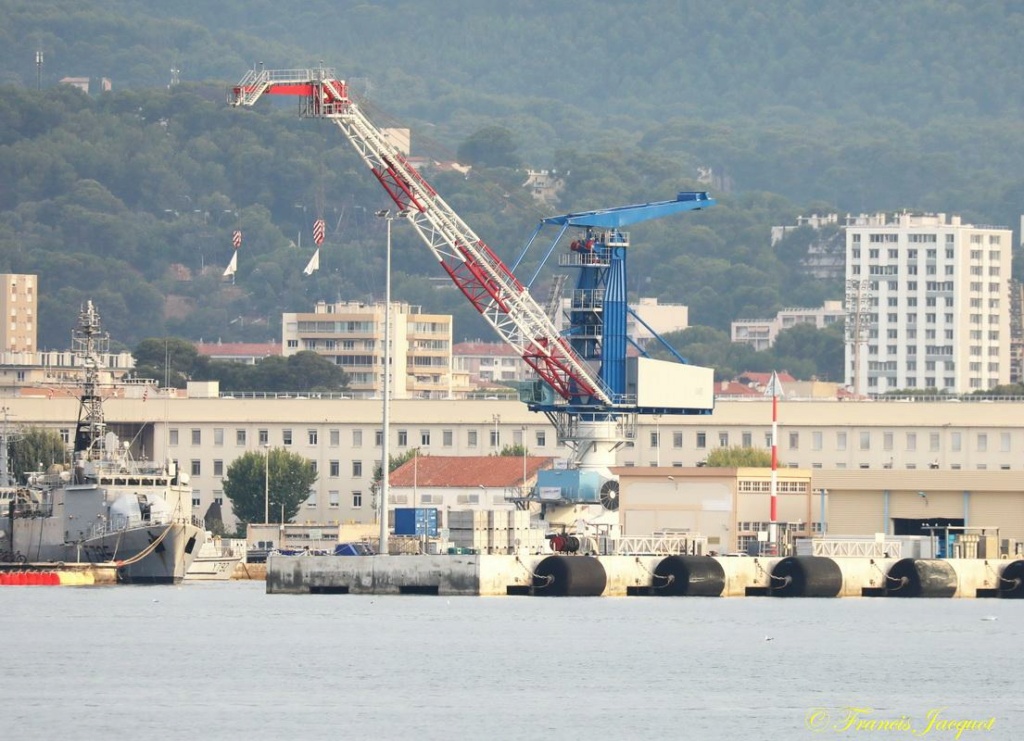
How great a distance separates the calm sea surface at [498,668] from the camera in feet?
186

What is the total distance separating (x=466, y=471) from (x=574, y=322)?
3243cm

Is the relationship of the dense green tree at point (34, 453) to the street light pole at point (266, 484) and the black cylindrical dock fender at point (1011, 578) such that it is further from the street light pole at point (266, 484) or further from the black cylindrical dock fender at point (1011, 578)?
the black cylindrical dock fender at point (1011, 578)

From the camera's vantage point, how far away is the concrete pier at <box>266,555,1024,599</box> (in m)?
90.8

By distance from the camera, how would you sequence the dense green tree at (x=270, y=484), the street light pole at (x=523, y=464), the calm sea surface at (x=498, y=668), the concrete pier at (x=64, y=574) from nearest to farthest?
the calm sea surface at (x=498, y=668) < the concrete pier at (x=64, y=574) < the street light pole at (x=523, y=464) < the dense green tree at (x=270, y=484)

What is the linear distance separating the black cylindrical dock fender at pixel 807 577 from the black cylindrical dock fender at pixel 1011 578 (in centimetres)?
666

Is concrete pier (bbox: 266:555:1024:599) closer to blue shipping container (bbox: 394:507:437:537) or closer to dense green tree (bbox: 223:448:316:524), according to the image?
blue shipping container (bbox: 394:507:437:537)

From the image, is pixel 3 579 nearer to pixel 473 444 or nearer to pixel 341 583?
pixel 341 583

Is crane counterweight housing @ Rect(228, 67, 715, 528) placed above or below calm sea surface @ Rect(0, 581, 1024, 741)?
above

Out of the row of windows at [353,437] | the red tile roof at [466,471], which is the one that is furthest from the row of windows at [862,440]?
the red tile roof at [466,471]

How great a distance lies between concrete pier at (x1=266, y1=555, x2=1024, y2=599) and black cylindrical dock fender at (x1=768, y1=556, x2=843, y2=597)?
0.12 ft

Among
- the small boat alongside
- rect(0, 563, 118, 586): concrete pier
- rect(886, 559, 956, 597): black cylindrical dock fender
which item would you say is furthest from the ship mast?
rect(886, 559, 956, 597): black cylindrical dock fender

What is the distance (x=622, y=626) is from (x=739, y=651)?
7935 millimetres

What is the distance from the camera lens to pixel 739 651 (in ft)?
242

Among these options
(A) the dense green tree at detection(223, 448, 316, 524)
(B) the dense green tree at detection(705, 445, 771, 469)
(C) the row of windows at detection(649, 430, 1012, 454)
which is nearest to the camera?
(B) the dense green tree at detection(705, 445, 771, 469)
